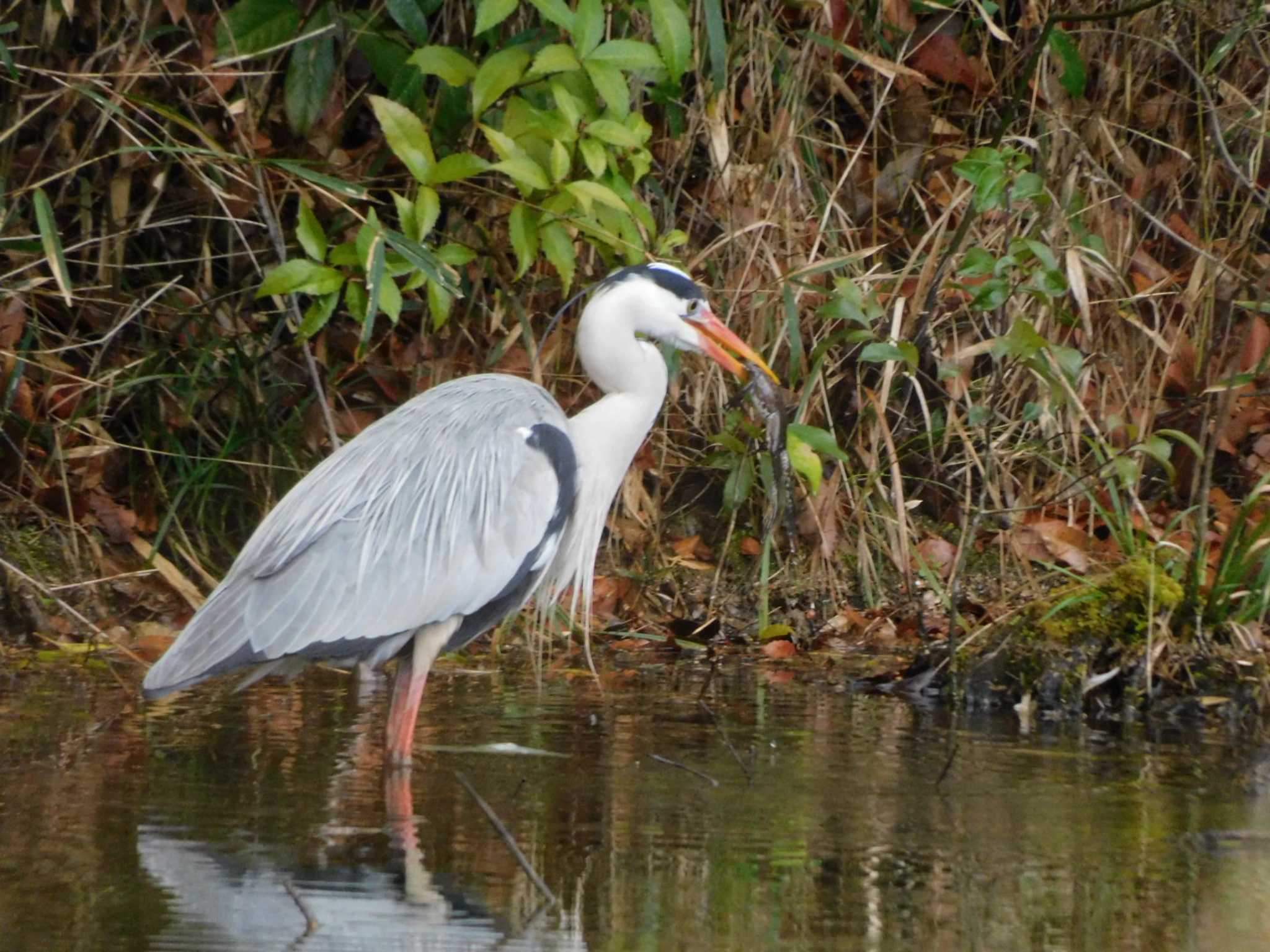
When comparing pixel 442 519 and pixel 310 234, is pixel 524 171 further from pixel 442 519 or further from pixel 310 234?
pixel 442 519

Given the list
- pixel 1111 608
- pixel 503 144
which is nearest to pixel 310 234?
pixel 503 144

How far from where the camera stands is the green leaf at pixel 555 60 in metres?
5.28

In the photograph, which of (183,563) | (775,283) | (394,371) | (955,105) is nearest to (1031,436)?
(775,283)

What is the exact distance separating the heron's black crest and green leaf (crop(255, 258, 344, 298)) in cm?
83

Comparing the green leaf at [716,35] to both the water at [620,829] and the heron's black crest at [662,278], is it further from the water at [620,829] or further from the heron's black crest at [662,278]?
the water at [620,829]

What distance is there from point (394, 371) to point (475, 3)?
5.25ft

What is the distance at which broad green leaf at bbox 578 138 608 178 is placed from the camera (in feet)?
18.0

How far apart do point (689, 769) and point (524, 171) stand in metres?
1.99

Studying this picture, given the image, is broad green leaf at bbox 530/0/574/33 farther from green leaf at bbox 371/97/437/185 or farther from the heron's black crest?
the heron's black crest

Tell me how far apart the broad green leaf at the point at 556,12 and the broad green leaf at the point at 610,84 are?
0.13 metres

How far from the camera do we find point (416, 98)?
6.12 metres

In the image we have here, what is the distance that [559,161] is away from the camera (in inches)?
214

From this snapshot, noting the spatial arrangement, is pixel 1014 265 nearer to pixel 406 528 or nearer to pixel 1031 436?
pixel 1031 436

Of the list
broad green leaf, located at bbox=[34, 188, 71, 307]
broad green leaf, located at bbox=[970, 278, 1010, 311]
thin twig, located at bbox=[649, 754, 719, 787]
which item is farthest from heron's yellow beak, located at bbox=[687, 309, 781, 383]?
broad green leaf, located at bbox=[34, 188, 71, 307]
